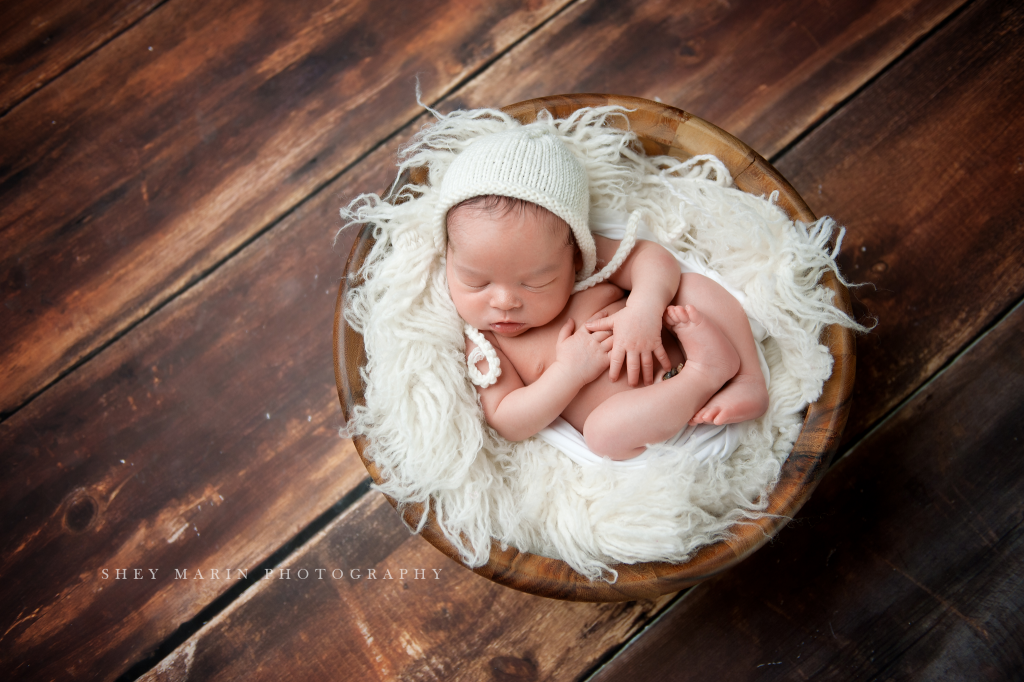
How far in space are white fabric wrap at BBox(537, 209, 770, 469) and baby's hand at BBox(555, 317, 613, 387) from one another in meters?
0.10

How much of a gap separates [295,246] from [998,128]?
132 centimetres

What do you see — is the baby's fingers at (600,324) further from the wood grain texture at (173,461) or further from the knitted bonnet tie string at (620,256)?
the wood grain texture at (173,461)

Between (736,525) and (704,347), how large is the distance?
251 millimetres

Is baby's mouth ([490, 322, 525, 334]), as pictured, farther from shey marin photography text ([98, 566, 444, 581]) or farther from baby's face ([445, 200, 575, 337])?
shey marin photography text ([98, 566, 444, 581])

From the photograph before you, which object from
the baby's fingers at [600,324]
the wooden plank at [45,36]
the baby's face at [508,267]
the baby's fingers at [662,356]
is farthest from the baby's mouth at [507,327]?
the wooden plank at [45,36]

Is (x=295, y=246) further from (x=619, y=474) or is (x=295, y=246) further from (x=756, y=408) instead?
(x=756, y=408)

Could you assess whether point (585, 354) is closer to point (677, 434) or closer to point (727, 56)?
point (677, 434)

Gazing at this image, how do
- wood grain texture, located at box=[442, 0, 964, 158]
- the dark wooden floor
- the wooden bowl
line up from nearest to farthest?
A: the wooden bowl
the dark wooden floor
wood grain texture, located at box=[442, 0, 964, 158]

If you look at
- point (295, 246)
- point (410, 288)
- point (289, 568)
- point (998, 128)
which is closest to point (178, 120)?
point (295, 246)

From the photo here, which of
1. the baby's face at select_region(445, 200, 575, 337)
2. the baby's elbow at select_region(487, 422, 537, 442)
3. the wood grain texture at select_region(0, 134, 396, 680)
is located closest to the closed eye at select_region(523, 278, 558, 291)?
the baby's face at select_region(445, 200, 575, 337)

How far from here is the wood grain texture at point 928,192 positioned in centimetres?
109

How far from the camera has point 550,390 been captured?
3.04ft

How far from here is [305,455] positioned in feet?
3.67

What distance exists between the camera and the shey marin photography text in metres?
1.08
